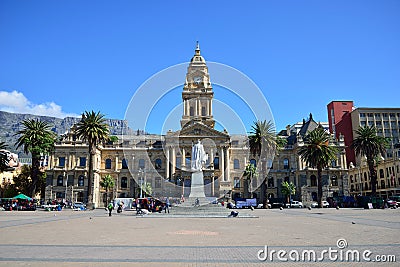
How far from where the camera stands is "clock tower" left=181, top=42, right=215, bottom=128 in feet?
274

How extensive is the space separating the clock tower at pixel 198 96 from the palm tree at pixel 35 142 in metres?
31.0

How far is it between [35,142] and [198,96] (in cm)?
4117

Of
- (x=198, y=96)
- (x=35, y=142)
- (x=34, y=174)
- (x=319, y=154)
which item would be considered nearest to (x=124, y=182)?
(x=35, y=142)

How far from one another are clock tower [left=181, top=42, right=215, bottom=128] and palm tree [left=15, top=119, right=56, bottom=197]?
3098 cm

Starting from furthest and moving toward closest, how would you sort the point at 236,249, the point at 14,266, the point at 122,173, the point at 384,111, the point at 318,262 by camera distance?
the point at 384,111, the point at 122,173, the point at 236,249, the point at 318,262, the point at 14,266

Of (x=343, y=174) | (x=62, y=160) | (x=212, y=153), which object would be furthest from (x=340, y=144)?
(x=62, y=160)

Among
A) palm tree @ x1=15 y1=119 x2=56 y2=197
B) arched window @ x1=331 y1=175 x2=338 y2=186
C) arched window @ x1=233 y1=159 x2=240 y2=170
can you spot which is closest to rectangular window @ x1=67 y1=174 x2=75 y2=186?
palm tree @ x1=15 y1=119 x2=56 y2=197

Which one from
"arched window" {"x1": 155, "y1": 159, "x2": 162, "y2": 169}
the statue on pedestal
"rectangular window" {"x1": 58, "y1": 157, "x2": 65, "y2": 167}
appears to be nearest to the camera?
the statue on pedestal

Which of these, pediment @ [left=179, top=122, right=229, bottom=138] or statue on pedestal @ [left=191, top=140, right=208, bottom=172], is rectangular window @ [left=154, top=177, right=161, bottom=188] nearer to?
pediment @ [left=179, top=122, right=229, bottom=138]

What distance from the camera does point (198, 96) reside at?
86.1m

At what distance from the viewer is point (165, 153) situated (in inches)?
3027

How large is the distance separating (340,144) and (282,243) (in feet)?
234

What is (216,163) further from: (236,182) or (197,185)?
(197,185)

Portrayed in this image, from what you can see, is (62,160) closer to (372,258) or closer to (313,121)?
(313,121)
